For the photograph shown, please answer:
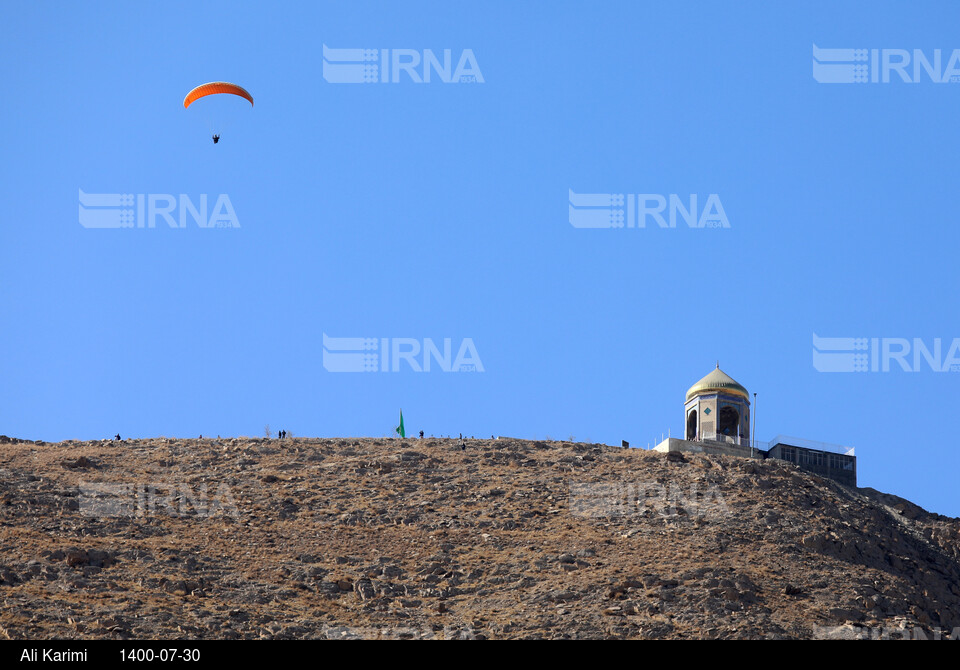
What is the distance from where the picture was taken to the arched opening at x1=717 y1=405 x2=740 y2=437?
65.3 meters

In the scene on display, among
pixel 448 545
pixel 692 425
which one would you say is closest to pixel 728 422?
pixel 692 425

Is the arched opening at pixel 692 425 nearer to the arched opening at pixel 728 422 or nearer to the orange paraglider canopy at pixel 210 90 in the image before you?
the arched opening at pixel 728 422

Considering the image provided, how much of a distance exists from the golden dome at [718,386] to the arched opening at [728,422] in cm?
94

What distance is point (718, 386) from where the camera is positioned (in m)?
65.2

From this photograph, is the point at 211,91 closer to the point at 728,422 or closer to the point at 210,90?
the point at 210,90

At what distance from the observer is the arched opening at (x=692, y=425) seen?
6569 cm

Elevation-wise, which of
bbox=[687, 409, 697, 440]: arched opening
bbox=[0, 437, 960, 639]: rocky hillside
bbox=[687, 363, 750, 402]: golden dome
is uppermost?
bbox=[687, 363, 750, 402]: golden dome

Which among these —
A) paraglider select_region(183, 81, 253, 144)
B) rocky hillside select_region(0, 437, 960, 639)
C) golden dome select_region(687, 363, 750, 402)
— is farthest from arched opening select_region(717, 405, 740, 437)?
paraglider select_region(183, 81, 253, 144)

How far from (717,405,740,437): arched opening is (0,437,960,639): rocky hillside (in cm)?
512

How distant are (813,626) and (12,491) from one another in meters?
29.8

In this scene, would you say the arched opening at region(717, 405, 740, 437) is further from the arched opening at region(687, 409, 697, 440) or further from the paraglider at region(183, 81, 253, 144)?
the paraglider at region(183, 81, 253, 144)
